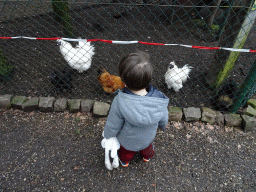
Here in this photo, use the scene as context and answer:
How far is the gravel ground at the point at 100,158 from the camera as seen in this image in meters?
1.94

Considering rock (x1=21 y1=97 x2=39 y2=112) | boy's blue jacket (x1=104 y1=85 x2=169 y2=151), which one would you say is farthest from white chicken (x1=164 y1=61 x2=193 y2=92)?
rock (x1=21 y1=97 x2=39 y2=112)

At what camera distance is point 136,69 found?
1.19m

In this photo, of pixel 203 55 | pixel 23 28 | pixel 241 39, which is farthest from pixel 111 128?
pixel 23 28

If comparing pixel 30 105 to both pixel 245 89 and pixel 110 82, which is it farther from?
pixel 245 89

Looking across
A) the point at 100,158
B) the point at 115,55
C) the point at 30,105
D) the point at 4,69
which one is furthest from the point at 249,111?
the point at 4,69

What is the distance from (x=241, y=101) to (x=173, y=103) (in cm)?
95

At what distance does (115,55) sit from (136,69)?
2.78 metres

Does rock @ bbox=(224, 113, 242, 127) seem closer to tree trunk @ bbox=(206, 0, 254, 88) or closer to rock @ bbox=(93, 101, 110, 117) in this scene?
tree trunk @ bbox=(206, 0, 254, 88)

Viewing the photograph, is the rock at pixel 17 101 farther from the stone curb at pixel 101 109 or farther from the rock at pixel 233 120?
the rock at pixel 233 120

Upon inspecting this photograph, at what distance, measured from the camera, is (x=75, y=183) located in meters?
1.93

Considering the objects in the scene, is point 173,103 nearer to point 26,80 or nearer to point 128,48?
point 128,48

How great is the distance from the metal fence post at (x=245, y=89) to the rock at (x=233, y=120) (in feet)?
0.40

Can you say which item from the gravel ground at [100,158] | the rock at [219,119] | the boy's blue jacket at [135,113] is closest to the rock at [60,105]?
the gravel ground at [100,158]

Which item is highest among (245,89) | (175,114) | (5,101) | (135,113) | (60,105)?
(135,113)
